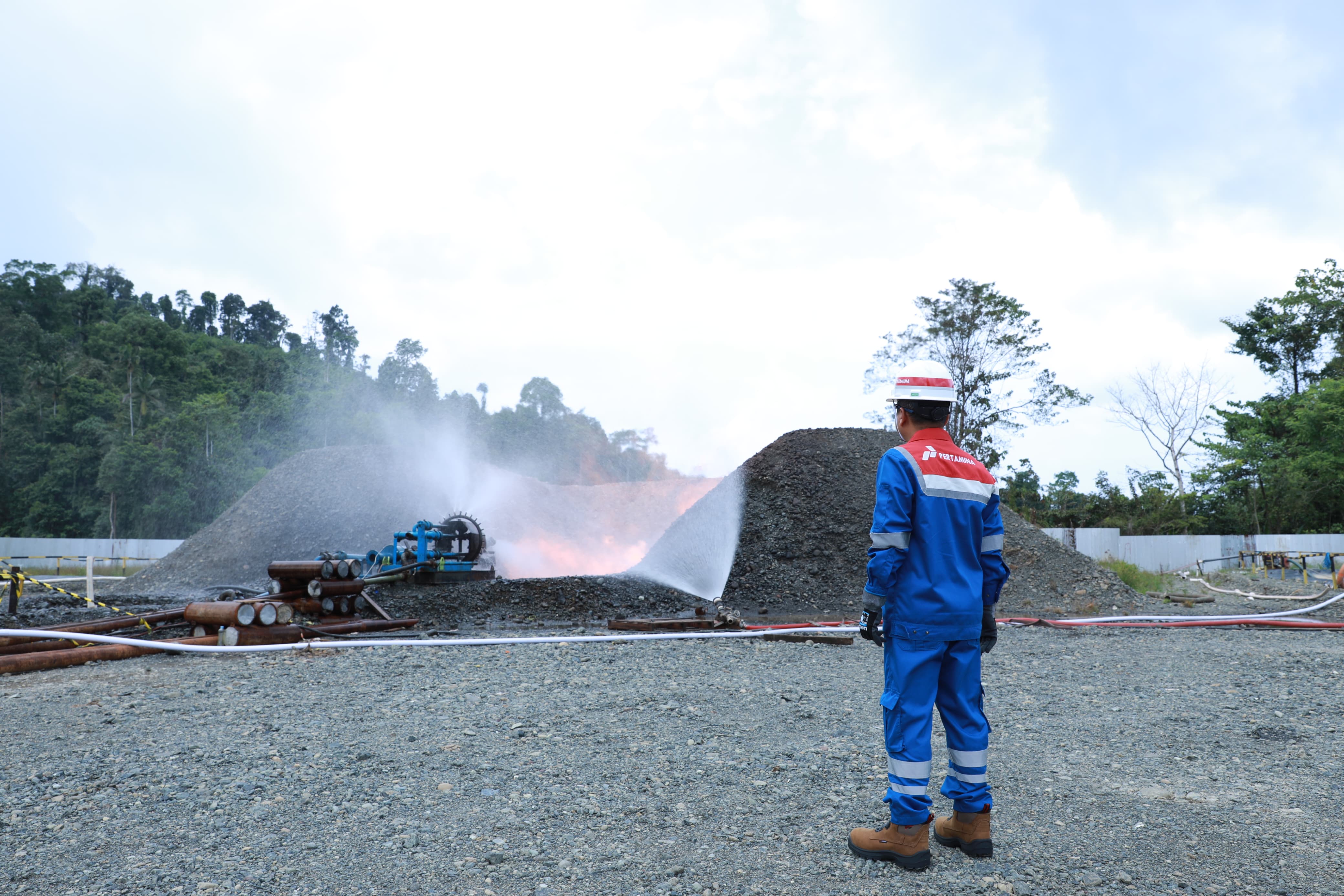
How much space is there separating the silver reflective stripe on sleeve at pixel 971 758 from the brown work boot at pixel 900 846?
25 cm

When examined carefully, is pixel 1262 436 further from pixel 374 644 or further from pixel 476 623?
pixel 374 644

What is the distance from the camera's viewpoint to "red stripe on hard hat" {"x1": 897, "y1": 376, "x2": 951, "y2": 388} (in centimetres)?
342

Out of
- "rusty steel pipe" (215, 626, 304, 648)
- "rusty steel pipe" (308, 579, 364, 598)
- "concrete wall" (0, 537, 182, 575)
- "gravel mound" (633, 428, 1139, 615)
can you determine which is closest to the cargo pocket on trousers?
"rusty steel pipe" (215, 626, 304, 648)

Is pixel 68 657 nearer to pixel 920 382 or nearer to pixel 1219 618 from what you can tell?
pixel 920 382

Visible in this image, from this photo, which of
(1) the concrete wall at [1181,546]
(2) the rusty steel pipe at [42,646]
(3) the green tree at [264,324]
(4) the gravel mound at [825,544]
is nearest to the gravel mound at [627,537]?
(4) the gravel mound at [825,544]

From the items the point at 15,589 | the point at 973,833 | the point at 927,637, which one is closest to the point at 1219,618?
the point at 973,833

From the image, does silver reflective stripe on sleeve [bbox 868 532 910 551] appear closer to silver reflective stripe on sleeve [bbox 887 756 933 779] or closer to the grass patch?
silver reflective stripe on sleeve [bbox 887 756 933 779]

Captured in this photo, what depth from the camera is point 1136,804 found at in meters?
3.70

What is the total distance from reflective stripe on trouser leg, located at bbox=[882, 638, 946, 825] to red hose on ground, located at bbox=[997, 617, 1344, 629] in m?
Answer: 8.76

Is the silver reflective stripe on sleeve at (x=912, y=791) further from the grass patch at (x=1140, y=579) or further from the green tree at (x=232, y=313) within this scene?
the green tree at (x=232, y=313)

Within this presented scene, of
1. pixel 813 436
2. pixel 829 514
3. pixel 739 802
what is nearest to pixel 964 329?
pixel 813 436

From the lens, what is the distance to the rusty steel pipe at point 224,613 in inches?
332

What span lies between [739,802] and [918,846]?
928 millimetres

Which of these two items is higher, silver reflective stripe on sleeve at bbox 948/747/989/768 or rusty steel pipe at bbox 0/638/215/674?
silver reflective stripe on sleeve at bbox 948/747/989/768
